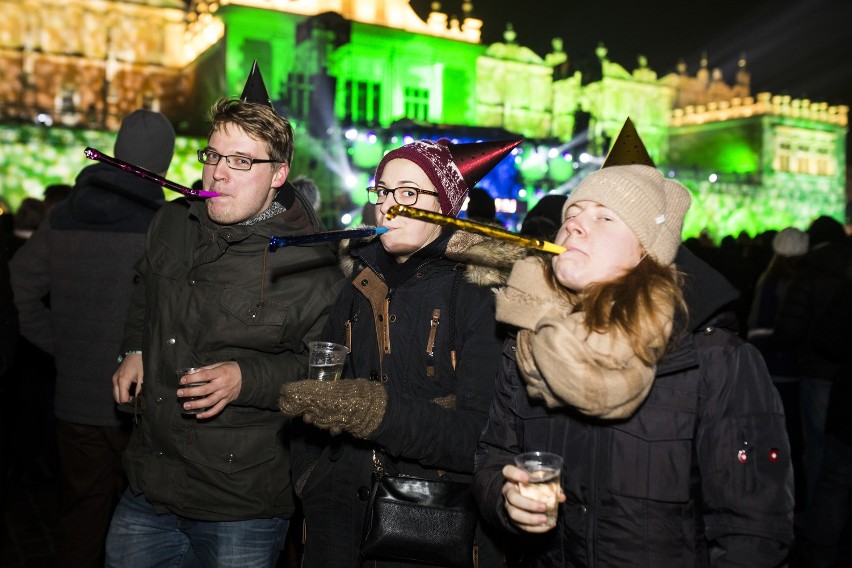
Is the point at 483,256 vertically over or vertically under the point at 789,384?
over

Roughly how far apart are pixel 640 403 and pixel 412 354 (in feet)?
2.75

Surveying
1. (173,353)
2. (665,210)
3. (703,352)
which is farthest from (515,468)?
(173,353)

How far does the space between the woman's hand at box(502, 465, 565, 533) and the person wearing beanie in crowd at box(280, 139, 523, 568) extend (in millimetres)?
482

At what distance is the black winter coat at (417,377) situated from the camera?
2441 mm

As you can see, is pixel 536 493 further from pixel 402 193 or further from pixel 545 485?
pixel 402 193

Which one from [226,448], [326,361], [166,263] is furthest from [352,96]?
[326,361]

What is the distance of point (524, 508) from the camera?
1863 mm

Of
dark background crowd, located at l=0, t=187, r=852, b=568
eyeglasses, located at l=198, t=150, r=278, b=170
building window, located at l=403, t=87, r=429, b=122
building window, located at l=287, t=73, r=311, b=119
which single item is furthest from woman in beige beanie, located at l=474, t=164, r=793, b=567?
→ building window, located at l=403, t=87, r=429, b=122

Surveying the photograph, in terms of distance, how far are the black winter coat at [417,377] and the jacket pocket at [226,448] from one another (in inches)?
10.7

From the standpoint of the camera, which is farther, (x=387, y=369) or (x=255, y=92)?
(x=255, y=92)

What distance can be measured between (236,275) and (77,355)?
152cm

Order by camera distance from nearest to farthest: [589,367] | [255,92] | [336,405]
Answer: [589,367] < [336,405] < [255,92]

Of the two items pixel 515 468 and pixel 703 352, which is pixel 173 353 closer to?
pixel 515 468

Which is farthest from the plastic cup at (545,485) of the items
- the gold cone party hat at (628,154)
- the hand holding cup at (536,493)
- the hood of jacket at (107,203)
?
the hood of jacket at (107,203)
